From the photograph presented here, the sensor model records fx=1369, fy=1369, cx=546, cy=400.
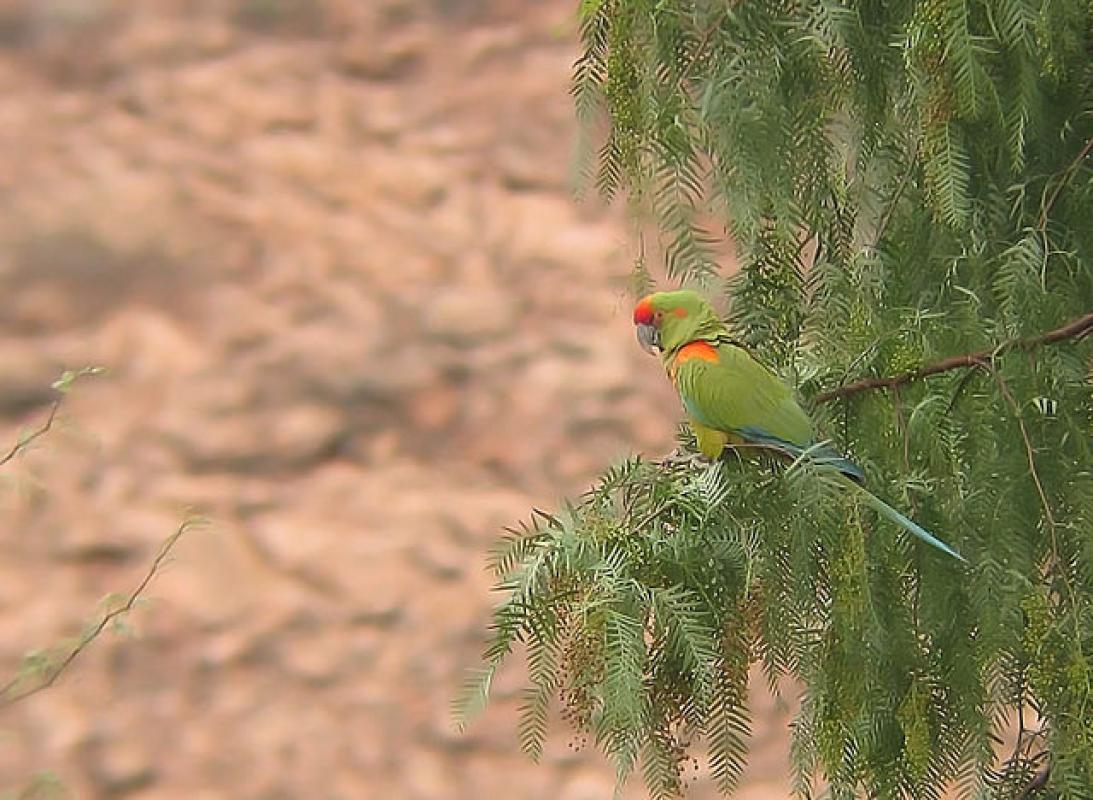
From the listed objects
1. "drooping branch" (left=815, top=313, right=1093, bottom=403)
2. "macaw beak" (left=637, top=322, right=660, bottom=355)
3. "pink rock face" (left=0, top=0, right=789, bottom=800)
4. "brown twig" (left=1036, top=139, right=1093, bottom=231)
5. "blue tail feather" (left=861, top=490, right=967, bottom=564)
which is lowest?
"pink rock face" (left=0, top=0, right=789, bottom=800)

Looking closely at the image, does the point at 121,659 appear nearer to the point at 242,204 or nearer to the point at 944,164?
the point at 242,204

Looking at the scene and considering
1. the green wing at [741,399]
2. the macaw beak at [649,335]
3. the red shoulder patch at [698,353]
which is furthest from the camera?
the macaw beak at [649,335]

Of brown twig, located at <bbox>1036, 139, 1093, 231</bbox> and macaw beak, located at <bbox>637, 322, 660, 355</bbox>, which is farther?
macaw beak, located at <bbox>637, 322, 660, 355</bbox>

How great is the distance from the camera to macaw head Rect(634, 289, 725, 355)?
1.30 metres

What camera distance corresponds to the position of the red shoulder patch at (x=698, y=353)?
49.1 inches

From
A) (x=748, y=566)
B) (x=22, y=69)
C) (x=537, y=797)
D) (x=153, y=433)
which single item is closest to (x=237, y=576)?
(x=153, y=433)

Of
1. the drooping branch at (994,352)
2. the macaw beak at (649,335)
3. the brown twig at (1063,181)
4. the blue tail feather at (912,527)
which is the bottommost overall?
the macaw beak at (649,335)

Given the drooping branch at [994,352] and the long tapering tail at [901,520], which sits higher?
the drooping branch at [994,352]

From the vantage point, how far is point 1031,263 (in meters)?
1.12

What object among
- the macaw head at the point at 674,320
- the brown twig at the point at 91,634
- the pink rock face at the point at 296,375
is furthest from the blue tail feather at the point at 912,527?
the pink rock face at the point at 296,375

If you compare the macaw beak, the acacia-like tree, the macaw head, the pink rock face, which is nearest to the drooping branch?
the acacia-like tree

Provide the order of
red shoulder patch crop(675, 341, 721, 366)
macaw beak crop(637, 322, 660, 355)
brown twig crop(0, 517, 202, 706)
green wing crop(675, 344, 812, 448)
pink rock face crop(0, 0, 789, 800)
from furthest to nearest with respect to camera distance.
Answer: pink rock face crop(0, 0, 789, 800) → brown twig crop(0, 517, 202, 706) → macaw beak crop(637, 322, 660, 355) → red shoulder patch crop(675, 341, 721, 366) → green wing crop(675, 344, 812, 448)

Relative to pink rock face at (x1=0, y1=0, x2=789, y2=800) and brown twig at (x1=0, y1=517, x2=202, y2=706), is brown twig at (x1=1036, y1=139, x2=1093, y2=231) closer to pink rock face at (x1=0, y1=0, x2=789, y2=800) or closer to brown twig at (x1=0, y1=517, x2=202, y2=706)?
brown twig at (x1=0, y1=517, x2=202, y2=706)

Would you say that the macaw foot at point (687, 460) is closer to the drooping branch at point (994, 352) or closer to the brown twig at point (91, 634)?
the drooping branch at point (994, 352)
